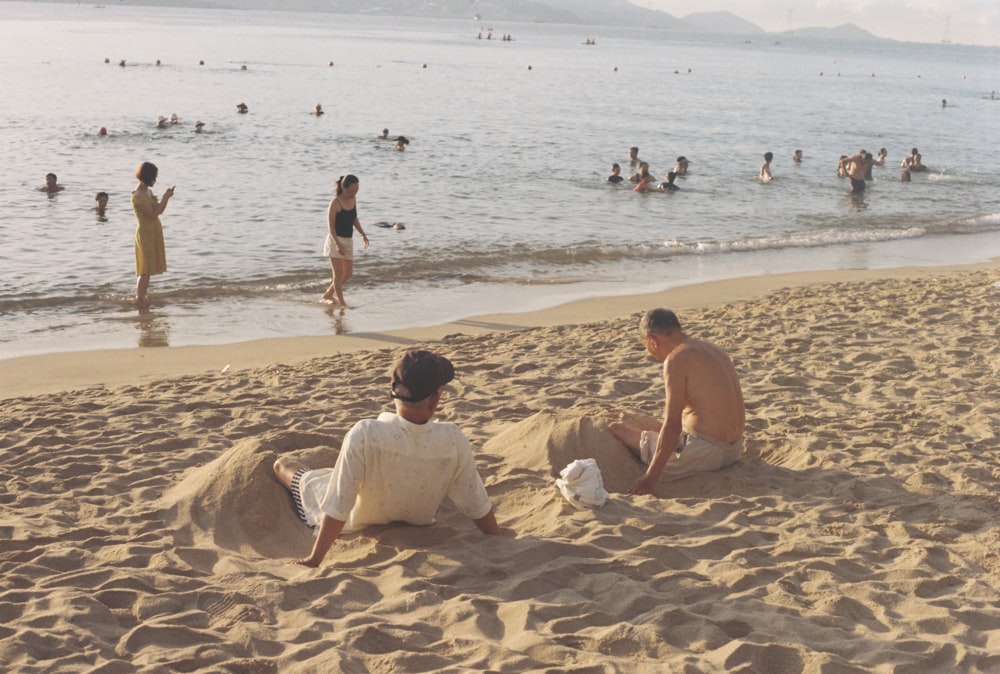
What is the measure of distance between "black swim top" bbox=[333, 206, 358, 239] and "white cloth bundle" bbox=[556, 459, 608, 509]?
6.09 metres

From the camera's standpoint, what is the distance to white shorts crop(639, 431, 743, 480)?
543 cm

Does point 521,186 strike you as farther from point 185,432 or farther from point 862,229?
point 185,432

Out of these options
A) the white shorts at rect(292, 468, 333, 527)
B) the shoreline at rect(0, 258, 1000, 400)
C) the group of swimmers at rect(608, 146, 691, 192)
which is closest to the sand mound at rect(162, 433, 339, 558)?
the white shorts at rect(292, 468, 333, 527)

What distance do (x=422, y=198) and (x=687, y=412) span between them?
46.8 feet

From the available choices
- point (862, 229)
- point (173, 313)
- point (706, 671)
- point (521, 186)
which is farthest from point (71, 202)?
point (706, 671)

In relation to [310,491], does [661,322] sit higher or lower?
higher

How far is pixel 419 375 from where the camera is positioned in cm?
399

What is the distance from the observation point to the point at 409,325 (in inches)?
405

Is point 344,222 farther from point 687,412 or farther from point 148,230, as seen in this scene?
point 687,412

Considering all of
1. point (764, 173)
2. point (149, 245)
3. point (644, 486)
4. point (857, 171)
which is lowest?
point (644, 486)

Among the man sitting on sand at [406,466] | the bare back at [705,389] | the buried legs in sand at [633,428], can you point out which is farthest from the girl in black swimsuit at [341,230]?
the man sitting on sand at [406,466]

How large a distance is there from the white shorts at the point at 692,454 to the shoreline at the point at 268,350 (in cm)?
398

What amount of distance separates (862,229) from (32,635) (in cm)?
1745

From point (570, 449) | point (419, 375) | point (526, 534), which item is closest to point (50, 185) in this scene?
point (570, 449)
